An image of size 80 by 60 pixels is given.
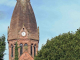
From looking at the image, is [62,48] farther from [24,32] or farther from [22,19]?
[22,19]

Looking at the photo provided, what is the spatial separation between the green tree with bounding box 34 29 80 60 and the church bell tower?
103 feet

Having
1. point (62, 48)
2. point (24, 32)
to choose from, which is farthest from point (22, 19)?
point (62, 48)

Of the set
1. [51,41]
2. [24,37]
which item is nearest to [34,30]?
[24,37]

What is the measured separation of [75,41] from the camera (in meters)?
60.4

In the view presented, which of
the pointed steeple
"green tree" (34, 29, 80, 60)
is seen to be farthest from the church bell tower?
"green tree" (34, 29, 80, 60)

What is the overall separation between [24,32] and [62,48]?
3799 cm

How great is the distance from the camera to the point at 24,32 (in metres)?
96.5

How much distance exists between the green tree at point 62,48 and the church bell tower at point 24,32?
3151 cm

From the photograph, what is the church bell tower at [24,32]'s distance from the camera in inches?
3743

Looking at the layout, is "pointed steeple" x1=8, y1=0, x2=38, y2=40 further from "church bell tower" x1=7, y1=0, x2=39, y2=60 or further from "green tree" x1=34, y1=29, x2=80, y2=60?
→ "green tree" x1=34, y1=29, x2=80, y2=60

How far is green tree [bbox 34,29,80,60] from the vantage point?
5800cm

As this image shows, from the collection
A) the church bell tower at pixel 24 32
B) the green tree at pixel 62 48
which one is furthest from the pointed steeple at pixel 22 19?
the green tree at pixel 62 48

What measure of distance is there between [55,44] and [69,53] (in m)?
3.89

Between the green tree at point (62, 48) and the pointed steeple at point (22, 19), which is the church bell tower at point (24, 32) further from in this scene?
the green tree at point (62, 48)
